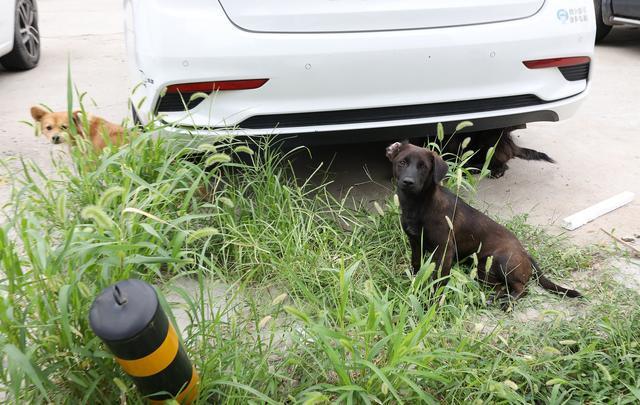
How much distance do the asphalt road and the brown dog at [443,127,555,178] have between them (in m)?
0.12

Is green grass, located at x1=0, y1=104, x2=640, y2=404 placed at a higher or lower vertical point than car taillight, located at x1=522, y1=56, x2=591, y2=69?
lower

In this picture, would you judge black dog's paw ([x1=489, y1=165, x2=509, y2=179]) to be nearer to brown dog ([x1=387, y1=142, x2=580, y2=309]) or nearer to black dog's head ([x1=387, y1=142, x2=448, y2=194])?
brown dog ([x1=387, y1=142, x2=580, y2=309])

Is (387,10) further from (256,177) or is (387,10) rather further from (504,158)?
(504,158)

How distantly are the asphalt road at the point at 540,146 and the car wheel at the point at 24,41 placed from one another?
0.12m

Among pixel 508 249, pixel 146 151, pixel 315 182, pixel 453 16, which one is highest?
pixel 453 16

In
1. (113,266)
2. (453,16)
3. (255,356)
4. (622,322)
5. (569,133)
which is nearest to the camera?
(113,266)

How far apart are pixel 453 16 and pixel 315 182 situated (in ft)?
4.82

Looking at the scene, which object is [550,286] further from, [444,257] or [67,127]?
[67,127]

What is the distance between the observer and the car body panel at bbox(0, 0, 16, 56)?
613 centimetres

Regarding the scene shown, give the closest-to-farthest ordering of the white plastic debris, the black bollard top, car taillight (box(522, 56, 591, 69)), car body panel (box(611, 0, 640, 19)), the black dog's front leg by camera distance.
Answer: the black bollard top < the black dog's front leg < car taillight (box(522, 56, 591, 69)) < the white plastic debris < car body panel (box(611, 0, 640, 19))

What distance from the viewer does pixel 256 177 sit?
3305 millimetres

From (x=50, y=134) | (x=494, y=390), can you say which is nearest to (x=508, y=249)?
(x=494, y=390)

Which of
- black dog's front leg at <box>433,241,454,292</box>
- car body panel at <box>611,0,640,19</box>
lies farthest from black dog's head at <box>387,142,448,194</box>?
car body panel at <box>611,0,640,19</box>

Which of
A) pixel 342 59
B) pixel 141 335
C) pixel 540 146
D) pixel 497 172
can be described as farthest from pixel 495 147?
pixel 141 335
